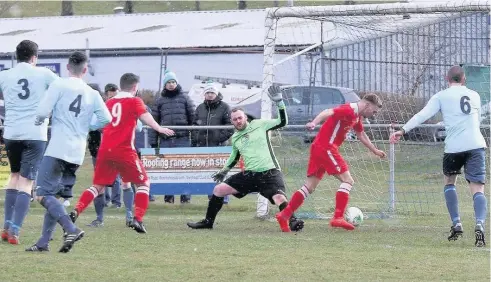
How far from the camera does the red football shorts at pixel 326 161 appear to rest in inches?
517

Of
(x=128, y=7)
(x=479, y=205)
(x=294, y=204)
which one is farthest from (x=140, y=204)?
(x=128, y=7)

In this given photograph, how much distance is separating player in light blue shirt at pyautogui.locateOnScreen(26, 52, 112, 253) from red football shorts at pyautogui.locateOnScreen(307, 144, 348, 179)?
372 cm

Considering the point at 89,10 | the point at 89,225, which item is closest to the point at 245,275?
the point at 89,225

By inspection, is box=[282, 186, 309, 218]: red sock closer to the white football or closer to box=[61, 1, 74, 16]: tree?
the white football

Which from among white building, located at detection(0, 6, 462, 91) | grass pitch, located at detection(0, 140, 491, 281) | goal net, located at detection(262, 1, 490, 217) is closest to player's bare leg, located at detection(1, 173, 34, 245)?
grass pitch, located at detection(0, 140, 491, 281)

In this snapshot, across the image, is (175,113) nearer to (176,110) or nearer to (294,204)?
(176,110)

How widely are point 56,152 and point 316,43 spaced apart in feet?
22.9

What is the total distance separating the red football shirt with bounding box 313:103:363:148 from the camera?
517 inches

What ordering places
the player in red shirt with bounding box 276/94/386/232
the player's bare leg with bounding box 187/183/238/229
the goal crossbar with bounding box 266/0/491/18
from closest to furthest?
the player in red shirt with bounding box 276/94/386/232 → the player's bare leg with bounding box 187/183/238/229 → the goal crossbar with bounding box 266/0/491/18

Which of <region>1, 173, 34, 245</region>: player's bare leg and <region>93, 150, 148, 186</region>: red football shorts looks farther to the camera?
<region>93, 150, 148, 186</region>: red football shorts

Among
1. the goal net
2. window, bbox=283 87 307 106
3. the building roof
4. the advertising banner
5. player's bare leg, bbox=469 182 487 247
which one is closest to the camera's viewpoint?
player's bare leg, bbox=469 182 487 247

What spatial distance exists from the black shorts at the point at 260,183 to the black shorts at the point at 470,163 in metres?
2.16

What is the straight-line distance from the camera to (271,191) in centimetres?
1309

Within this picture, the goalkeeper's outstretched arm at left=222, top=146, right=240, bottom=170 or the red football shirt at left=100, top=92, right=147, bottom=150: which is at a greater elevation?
the red football shirt at left=100, top=92, right=147, bottom=150
